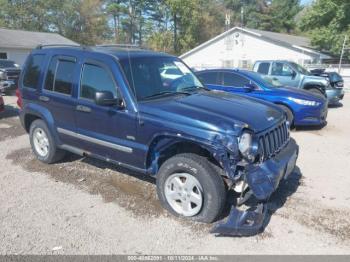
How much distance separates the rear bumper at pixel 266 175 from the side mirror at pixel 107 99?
1871mm

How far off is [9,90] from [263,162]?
1493 centimetres

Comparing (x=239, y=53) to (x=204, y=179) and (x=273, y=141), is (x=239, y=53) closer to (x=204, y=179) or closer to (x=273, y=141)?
(x=273, y=141)

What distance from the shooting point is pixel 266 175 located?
411 cm

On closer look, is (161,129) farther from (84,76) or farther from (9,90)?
(9,90)

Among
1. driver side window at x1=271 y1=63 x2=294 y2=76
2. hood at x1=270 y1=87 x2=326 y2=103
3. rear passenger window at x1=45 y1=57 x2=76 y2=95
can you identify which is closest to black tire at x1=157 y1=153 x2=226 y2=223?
rear passenger window at x1=45 y1=57 x2=76 y2=95

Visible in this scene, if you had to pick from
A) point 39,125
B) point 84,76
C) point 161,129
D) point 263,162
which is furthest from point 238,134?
point 39,125

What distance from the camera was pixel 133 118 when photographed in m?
4.67

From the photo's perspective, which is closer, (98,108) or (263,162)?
(263,162)

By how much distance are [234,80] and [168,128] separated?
18.9 ft

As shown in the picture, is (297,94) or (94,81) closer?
(94,81)

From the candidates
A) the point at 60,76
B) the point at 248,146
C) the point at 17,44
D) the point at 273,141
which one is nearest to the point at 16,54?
the point at 17,44

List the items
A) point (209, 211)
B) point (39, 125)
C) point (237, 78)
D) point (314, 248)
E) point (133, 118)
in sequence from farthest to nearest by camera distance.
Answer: point (237, 78) → point (39, 125) → point (133, 118) → point (209, 211) → point (314, 248)

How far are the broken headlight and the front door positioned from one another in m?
1.41

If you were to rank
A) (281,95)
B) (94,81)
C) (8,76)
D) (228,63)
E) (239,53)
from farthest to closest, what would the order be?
(228,63)
(239,53)
(8,76)
(281,95)
(94,81)
